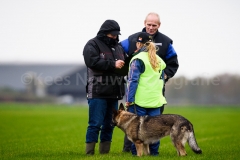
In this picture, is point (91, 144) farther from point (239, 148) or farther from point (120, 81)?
point (239, 148)

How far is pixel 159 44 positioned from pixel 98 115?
1.93 metres

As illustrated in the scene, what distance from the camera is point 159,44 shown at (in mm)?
10102

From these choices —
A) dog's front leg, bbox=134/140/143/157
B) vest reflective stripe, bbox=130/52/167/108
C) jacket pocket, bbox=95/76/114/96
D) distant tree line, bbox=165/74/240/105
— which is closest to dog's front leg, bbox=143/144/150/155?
dog's front leg, bbox=134/140/143/157

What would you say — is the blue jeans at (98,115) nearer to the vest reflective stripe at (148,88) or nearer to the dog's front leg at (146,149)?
the vest reflective stripe at (148,88)

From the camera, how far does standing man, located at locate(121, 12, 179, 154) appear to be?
9938 millimetres

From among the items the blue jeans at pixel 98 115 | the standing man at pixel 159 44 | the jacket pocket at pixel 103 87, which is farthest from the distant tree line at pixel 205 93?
the jacket pocket at pixel 103 87

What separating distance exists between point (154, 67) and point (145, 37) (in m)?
0.58

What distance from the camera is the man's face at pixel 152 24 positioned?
32.4 feet

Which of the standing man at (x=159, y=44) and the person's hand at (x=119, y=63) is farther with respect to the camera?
the standing man at (x=159, y=44)

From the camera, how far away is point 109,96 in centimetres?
966

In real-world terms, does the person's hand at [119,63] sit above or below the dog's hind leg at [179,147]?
above

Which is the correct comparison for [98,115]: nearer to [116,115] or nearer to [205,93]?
[116,115]

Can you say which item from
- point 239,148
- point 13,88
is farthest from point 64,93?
point 239,148

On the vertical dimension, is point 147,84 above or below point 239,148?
above
